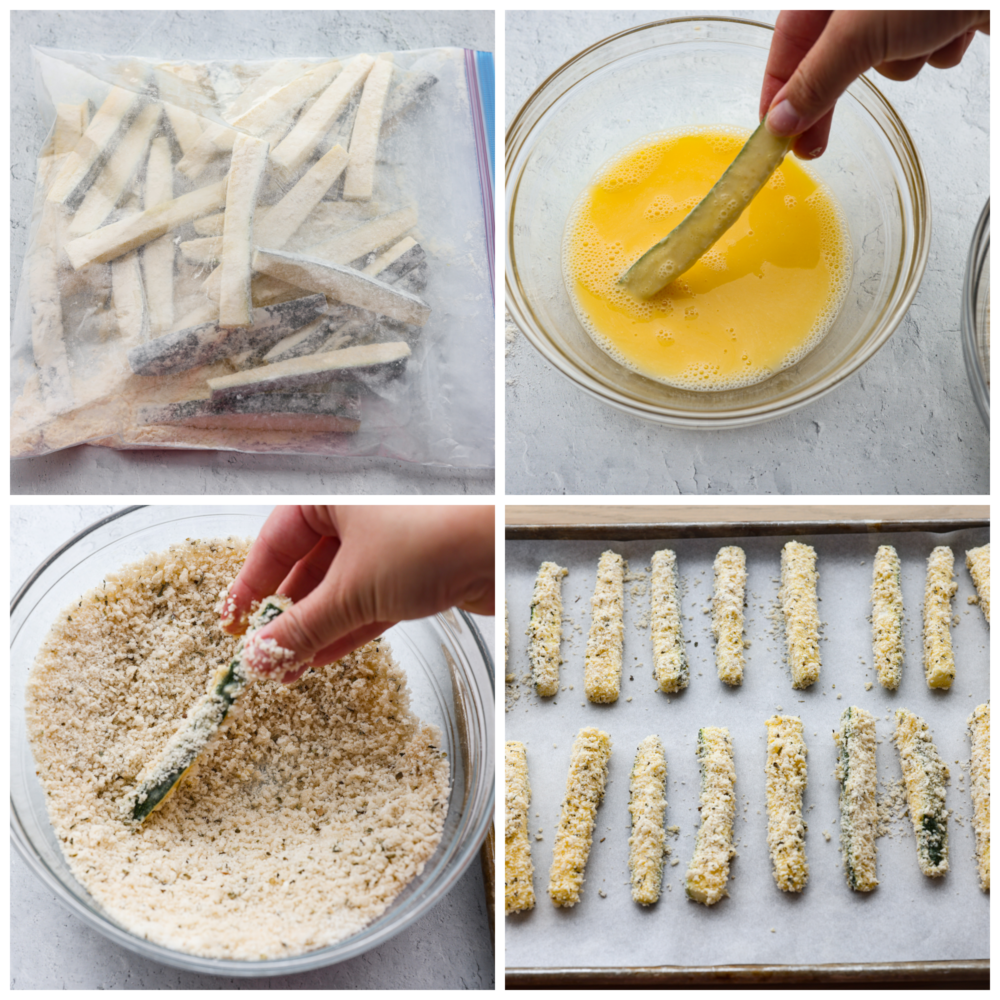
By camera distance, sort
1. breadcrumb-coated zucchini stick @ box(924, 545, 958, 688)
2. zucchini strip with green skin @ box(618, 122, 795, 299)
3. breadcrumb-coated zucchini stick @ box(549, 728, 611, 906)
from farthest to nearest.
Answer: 1. breadcrumb-coated zucchini stick @ box(924, 545, 958, 688)
2. breadcrumb-coated zucchini stick @ box(549, 728, 611, 906)
3. zucchini strip with green skin @ box(618, 122, 795, 299)

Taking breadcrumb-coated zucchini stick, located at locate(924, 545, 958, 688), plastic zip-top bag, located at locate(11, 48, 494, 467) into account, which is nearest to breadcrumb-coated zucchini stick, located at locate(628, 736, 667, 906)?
breadcrumb-coated zucchini stick, located at locate(924, 545, 958, 688)

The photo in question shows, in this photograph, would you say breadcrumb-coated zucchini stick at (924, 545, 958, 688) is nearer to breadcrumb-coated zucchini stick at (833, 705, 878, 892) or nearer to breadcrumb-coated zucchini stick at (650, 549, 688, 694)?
breadcrumb-coated zucchini stick at (833, 705, 878, 892)

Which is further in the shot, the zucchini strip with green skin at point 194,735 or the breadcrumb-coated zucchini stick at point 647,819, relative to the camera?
the breadcrumb-coated zucchini stick at point 647,819

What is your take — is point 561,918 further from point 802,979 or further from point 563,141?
point 563,141

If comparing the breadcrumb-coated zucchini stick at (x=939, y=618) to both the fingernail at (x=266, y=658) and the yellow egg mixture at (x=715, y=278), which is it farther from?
the fingernail at (x=266, y=658)

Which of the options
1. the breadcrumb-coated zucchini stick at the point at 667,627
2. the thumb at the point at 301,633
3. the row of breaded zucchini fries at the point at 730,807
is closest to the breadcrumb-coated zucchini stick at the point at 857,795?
the row of breaded zucchini fries at the point at 730,807

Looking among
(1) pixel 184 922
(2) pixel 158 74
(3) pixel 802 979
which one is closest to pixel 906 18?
(2) pixel 158 74
